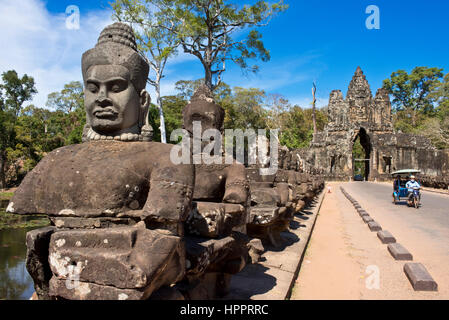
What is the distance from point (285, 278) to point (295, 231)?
3.08 metres

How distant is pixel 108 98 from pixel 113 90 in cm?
8

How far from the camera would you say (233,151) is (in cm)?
529

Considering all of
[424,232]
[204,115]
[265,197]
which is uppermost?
[204,115]

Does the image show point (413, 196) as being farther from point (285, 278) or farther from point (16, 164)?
point (16, 164)

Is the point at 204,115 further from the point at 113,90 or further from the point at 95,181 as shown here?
the point at 95,181

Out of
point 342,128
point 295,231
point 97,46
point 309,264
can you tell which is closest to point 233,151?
point 309,264

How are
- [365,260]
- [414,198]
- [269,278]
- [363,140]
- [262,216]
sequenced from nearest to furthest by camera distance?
[269,278]
[262,216]
[365,260]
[414,198]
[363,140]

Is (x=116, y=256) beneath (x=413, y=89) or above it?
beneath

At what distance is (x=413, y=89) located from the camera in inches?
2238

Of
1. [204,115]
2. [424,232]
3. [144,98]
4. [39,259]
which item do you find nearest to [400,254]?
[424,232]

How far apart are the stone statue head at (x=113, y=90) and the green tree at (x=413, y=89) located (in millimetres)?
58706

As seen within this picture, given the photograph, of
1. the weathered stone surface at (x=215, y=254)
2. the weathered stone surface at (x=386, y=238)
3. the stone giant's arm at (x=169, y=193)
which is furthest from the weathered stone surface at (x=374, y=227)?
the stone giant's arm at (x=169, y=193)

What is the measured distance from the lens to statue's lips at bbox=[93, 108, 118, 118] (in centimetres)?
234
